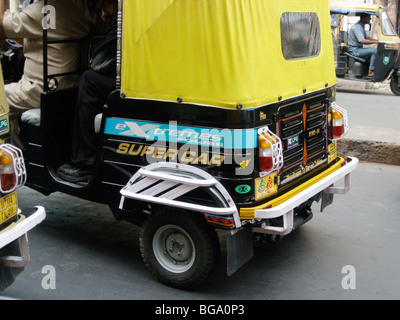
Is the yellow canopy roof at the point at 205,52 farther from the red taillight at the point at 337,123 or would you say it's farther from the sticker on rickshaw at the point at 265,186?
the red taillight at the point at 337,123

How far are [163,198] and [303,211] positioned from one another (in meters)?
1.40

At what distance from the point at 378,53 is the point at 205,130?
1084cm

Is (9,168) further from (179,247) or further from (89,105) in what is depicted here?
(89,105)

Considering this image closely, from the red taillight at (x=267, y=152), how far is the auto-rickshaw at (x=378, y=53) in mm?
10507

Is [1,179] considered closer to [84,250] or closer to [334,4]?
[84,250]

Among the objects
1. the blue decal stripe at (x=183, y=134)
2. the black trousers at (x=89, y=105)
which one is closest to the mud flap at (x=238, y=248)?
the blue decal stripe at (x=183, y=134)

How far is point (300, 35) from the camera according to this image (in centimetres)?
471

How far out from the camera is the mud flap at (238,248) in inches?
160

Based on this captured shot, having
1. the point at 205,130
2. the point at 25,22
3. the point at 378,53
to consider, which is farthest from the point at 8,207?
the point at 378,53

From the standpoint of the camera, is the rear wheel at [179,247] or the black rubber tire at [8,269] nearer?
the black rubber tire at [8,269]

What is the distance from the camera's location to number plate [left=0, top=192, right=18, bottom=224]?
354cm

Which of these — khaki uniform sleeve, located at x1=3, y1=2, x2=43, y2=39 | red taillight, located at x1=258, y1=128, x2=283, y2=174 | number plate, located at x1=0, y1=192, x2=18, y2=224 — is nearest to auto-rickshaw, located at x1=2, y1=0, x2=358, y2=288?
red taillight, located at x1=258, y1=128, x2=283, y2=174
